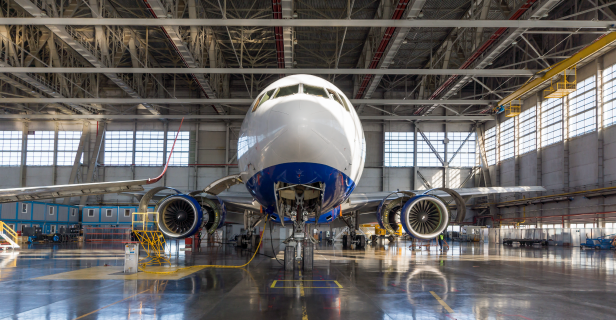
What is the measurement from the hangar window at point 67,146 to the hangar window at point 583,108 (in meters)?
43.7

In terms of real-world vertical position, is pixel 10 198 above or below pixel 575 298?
above

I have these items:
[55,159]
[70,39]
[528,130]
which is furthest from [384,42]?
[55,159]

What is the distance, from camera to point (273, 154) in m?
8.59

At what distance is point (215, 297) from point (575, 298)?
598 cm

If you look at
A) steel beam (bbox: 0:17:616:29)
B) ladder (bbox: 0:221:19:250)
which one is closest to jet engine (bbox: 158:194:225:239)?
steel beam (bbox: 0:17:616:29)

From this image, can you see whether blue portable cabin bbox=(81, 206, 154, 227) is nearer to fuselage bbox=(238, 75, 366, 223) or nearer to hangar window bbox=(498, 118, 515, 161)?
fuselage bbox=(238, 75, 366, 223)

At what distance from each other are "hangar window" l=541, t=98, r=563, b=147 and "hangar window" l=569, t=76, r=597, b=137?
118cm

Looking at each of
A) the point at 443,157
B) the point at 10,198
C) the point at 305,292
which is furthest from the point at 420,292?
the point at 443,157

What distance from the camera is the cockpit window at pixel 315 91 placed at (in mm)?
9371

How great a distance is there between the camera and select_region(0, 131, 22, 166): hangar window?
4416cm

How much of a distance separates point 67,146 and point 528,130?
142ft

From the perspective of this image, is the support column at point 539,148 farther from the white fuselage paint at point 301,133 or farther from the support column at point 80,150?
the support column at point 80,150

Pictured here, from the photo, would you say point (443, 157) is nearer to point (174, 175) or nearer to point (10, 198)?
point (174, 175)

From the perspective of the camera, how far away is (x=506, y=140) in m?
40.9
